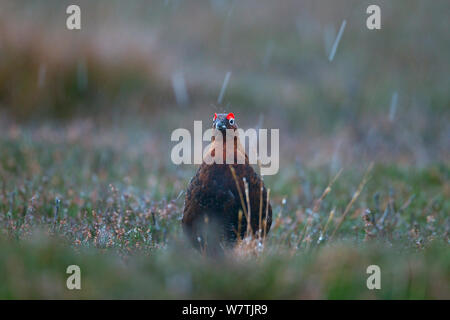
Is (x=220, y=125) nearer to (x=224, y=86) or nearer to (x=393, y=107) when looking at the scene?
(x=224, y=86)

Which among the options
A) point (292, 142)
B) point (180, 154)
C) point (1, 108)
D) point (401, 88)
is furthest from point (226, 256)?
→ point (401, 88)

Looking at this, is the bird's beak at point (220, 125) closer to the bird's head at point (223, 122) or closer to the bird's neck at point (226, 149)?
the bird's head at point (223, 122)

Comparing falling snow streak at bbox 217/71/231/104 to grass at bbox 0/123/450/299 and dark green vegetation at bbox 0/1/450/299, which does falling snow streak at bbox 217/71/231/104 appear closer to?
dark green vegetation at bbox 0/1/450/299

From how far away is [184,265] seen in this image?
3.45 meters

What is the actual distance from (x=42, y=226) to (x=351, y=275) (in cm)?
285

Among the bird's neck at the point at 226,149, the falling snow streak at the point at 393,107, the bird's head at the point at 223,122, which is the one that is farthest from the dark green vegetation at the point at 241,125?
the bird's head at the point at 223,122

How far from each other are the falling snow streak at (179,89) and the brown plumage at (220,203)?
804 cm

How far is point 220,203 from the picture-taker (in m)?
4.36

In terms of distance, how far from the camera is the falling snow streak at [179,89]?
40.8 ft

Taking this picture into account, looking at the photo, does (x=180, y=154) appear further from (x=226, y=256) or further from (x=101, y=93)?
(x=226, y=256)

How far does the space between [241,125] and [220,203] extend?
722cm

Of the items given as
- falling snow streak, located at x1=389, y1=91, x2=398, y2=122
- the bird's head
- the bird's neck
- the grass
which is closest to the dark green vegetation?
the grass

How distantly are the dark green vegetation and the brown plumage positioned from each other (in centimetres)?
26

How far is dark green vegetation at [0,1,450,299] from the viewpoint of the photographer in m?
3.31
